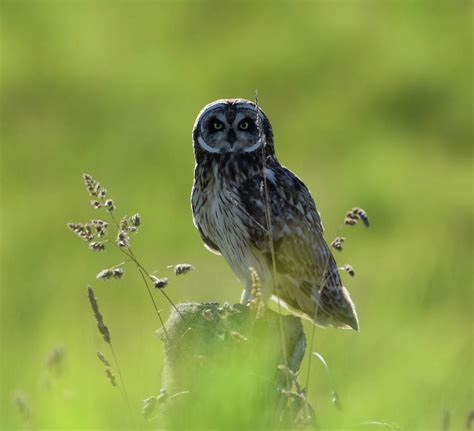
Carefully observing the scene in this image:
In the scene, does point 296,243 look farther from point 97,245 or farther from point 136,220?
point 97,245

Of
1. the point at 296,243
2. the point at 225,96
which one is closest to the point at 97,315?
the point at 296,243

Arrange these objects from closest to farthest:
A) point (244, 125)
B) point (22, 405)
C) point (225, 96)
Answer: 1. point (22, 405)
2. point (244, 125)
3. point (225, 96)

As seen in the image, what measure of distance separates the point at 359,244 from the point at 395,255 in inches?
59.3

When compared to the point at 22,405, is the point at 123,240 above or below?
above

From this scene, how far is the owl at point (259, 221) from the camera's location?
23.4 feet

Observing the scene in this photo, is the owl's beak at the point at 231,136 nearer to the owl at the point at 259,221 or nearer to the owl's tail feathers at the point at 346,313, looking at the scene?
the owl at the point at 259,221

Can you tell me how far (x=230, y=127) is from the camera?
7.34 meters

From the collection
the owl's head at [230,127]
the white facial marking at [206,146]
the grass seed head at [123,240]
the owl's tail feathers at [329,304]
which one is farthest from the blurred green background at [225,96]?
the grass seed head at [123,240]

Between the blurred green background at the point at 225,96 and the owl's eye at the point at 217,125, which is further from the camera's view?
the blurred green background at the point at 225,96

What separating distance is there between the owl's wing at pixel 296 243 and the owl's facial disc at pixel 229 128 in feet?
0.87

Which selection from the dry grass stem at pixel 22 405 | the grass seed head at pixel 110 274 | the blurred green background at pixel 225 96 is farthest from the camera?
the blurred green background at pixel 225 96

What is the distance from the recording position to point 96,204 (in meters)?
4.73

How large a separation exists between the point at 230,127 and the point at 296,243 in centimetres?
79

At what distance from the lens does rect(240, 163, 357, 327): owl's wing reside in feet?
23.4
